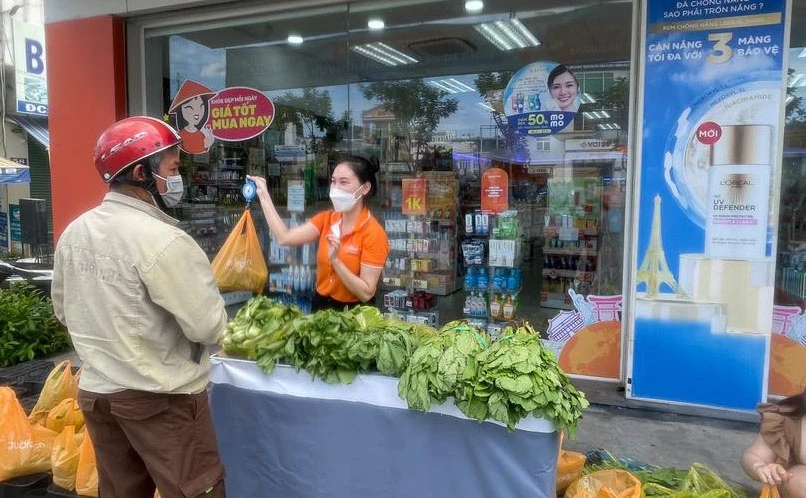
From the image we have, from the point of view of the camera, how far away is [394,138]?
246 inches

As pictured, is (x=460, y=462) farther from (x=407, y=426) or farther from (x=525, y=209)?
(x=525, y=209)

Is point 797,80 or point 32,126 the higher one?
point 32,126

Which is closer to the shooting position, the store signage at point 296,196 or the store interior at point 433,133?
the store interior at point 433,133

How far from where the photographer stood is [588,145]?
5.14 m

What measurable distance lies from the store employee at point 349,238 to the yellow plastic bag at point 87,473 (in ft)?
4.51

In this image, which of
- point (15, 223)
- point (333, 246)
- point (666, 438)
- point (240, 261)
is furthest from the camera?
point (15, 223)

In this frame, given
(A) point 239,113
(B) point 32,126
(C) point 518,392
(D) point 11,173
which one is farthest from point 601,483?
(B) point 32,126

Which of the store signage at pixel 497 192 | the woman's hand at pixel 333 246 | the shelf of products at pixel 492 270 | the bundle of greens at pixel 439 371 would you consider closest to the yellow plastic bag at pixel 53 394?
the woman's hand at pixel 333 246

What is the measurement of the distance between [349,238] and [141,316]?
148cm

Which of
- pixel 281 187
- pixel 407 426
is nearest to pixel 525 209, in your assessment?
pixel 281 187

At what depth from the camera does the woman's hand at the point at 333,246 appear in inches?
117

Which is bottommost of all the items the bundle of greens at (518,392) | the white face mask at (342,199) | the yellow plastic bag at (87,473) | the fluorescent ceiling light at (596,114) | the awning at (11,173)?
the yellow plastic bag at (87,473)

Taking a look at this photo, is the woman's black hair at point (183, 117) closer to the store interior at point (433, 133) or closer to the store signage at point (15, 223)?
the store interior at point (433, 133)

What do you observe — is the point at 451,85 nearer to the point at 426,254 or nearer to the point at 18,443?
the point at 426,254
